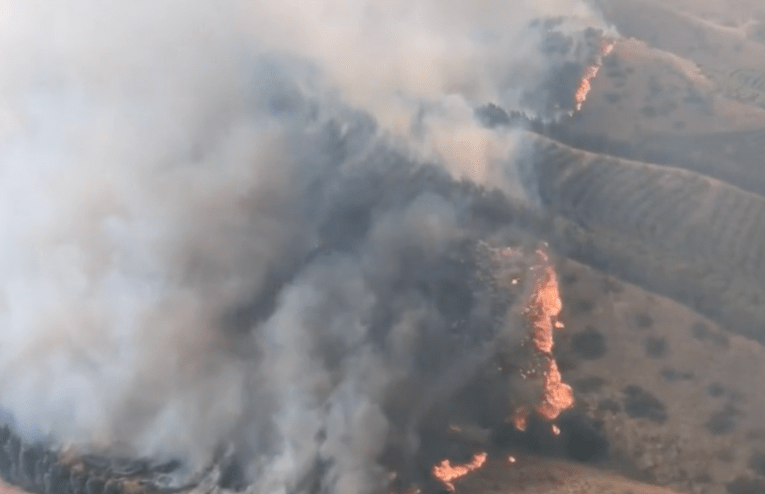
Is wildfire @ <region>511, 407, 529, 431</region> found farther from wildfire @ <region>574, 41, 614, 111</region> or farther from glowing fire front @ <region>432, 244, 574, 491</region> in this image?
wildfire @ <region>574, 41, 614, 111</region>

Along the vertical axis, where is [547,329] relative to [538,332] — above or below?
above

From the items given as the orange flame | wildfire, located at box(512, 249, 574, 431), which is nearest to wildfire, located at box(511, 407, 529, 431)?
wildfire, located at box(512, 249, 574, 431)

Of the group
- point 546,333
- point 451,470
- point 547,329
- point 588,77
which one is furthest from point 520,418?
point 588,77

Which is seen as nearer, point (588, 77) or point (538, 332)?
point (538, 332)

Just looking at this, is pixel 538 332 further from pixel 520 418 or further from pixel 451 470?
pixel 451 470

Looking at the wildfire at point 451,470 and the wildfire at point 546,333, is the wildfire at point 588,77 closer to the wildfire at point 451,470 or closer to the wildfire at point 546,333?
the wildfire at point 546,333

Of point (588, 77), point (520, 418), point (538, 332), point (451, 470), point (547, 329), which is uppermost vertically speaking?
point (588, 77)

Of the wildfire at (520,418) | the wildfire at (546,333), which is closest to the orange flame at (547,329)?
the wildfire at (546,333)
